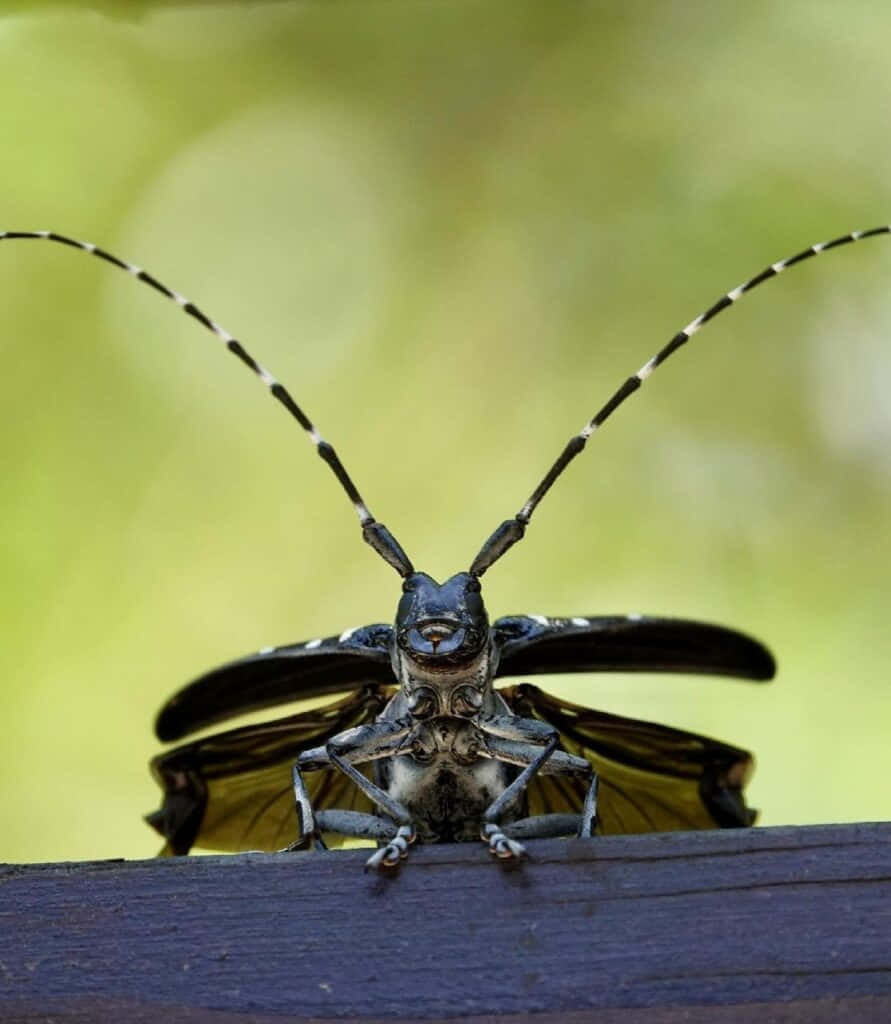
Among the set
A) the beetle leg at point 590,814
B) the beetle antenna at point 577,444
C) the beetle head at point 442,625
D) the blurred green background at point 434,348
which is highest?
the blurred green background at point 434,348

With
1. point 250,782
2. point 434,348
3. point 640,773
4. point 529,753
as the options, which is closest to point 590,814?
point 529,753

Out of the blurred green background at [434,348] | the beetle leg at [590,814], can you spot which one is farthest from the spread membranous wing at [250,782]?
the blurred green background at [434,348]

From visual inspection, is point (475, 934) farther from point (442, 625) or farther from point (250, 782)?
point (250, 782)

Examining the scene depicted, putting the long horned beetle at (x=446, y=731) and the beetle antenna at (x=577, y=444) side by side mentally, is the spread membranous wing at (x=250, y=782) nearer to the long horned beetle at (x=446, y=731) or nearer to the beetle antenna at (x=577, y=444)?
the long horned beetle at (x=446, y=731)

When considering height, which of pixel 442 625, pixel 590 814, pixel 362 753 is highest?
pixel 442 625

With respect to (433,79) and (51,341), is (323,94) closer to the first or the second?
(433,79)

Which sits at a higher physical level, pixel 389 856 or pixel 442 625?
pixel 442 625

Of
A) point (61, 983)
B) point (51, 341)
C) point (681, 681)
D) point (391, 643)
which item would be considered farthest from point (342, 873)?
point (51, 341)
